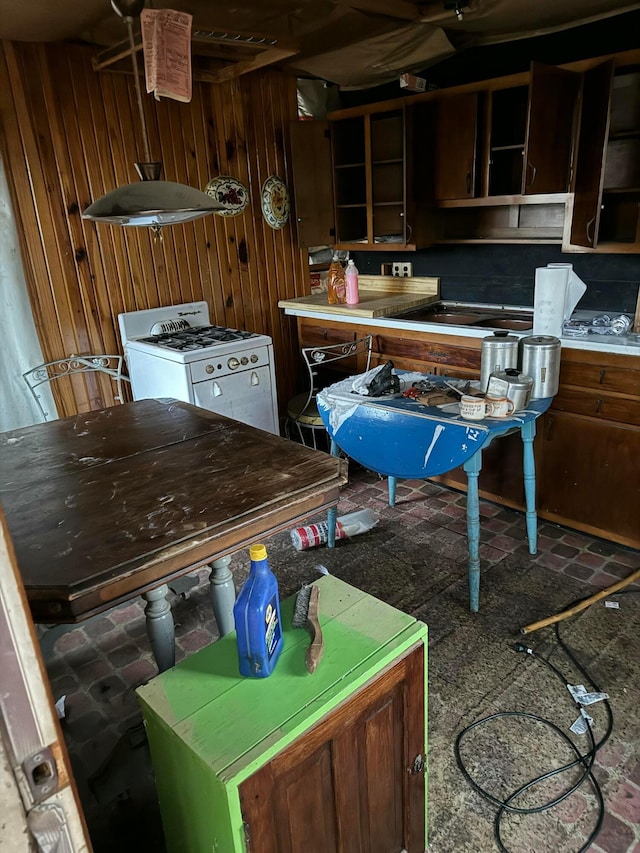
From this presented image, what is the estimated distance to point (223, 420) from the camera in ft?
7.25

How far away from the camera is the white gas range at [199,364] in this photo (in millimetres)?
3117

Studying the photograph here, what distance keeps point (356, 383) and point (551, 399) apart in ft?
2.91

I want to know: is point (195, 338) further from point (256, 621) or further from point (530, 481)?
point (256, 621)

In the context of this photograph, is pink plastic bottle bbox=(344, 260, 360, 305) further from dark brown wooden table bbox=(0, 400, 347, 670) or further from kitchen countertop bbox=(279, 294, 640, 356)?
dark brown wooden table bbox=(0, 400, 347, 670)

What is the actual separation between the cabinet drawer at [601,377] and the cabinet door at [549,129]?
87 centimetres

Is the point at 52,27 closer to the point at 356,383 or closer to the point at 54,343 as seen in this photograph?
the point at 54,343

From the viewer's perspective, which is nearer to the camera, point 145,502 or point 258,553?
point 258,553

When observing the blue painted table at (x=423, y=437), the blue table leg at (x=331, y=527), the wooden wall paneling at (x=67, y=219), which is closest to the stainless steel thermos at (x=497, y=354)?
the blue painted table at (x=423, y=437)

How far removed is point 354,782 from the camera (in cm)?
121

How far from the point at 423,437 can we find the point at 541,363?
649 mm

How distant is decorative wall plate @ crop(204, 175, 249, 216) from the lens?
3.68m

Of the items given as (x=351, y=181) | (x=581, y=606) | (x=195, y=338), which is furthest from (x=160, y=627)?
(x=351, y=181)

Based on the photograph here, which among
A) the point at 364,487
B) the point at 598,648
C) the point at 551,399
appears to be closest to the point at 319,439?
the point at 364,487

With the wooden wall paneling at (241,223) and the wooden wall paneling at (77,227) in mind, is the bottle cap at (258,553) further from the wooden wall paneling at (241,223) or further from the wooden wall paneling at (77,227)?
the wooden wall paneling at (241,223)
